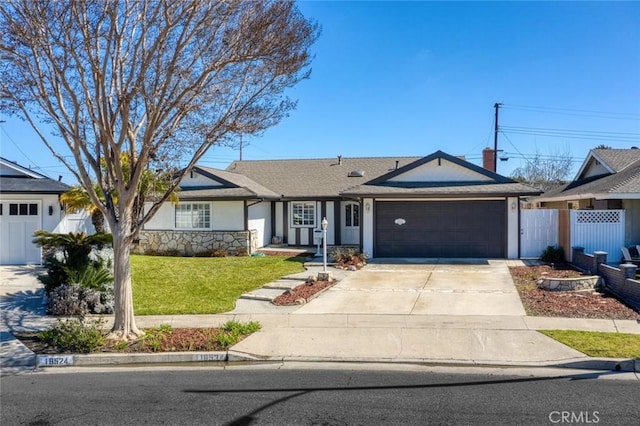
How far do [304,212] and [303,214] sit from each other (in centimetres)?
12

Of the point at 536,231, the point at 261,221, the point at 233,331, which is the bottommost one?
the point at 233,331

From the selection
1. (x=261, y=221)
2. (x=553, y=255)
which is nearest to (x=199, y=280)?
(x=261, y=221)

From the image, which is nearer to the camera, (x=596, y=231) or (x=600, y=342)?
(x=600, y=342)

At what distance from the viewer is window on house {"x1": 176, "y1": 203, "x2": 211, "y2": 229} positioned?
22.7 metres

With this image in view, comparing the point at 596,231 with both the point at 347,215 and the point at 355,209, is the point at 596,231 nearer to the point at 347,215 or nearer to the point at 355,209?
the point at 355,209

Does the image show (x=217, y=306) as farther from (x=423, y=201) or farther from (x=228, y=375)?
(x=423, y=201)

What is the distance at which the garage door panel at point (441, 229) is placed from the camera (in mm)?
18656

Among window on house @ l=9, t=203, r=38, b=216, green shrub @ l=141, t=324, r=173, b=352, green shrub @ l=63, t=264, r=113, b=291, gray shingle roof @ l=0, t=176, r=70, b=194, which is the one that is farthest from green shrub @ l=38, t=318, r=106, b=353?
window on house @ l=9, t=203, r=38, b=216

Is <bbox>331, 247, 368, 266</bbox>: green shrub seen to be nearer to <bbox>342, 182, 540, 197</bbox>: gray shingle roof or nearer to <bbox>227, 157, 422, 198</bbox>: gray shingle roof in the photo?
<bbox>342, 182, 540, 197</bbox>: gray shingle roof

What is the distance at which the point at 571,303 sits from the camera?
10.7 metres

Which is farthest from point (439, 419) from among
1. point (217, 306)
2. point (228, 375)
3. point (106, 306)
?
point (106, 306)

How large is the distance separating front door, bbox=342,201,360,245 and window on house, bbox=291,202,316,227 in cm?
155

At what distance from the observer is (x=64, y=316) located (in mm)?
10664

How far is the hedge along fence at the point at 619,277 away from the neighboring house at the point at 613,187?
2702 millimetres
